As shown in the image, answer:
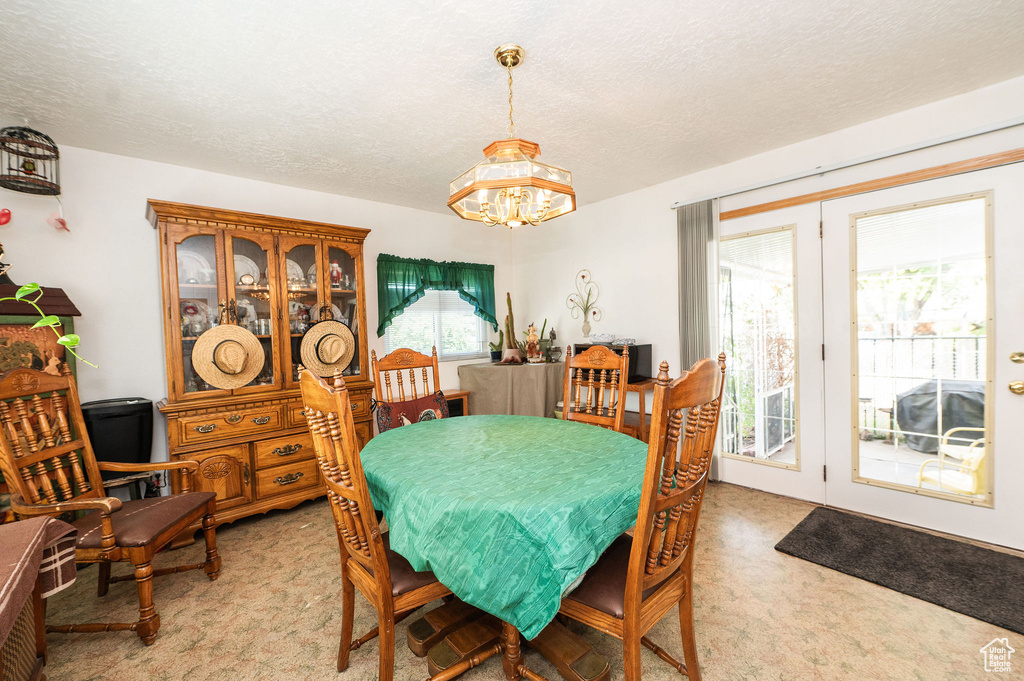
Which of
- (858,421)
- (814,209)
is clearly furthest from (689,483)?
(814,209)

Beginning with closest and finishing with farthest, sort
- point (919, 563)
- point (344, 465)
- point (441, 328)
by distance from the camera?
point (344, 465), point (919, 563), point (441, 328)

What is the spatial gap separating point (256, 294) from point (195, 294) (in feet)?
1.13

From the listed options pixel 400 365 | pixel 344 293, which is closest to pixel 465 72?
pixel 400 365

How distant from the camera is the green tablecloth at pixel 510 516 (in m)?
1.19

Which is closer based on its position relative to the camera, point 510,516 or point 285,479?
point 510,516

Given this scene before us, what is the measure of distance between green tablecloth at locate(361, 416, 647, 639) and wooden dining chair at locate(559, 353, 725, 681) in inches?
4.9

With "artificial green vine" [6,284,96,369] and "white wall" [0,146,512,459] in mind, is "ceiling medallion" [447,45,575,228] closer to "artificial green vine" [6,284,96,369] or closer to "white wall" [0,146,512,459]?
"artificial green vine" [6,284,96,369]

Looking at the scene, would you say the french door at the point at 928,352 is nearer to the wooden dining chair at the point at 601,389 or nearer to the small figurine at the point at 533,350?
the wooden dining chair at the point at 601,389

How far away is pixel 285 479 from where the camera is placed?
3.05 meters

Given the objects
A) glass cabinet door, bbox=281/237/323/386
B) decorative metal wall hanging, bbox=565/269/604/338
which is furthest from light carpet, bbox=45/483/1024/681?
decorative metal wall hanging, bbox=565/269/604/338

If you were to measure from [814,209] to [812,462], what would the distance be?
174 centimetres

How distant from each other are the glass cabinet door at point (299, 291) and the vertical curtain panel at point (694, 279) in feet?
9.35

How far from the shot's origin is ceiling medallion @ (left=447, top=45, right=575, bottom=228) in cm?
166

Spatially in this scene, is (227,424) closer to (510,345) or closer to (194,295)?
(194,295)
